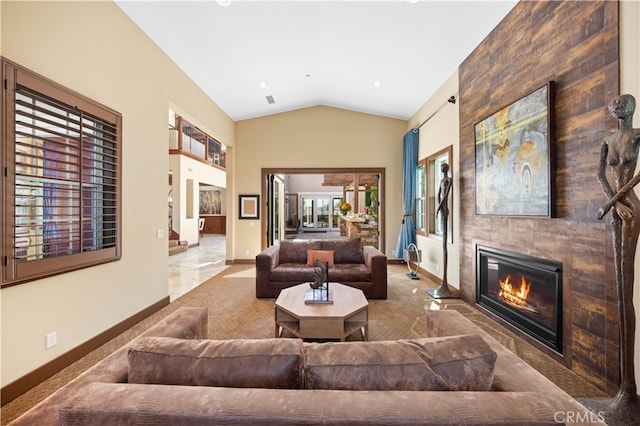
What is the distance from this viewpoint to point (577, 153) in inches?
91.7

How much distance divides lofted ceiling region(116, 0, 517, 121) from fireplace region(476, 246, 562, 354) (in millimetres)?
2668

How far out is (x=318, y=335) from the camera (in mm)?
2525

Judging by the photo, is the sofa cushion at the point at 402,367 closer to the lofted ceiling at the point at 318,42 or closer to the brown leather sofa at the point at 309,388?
the brown leather sofa at the point at 309,388

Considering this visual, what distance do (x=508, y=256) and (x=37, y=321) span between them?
433 cm

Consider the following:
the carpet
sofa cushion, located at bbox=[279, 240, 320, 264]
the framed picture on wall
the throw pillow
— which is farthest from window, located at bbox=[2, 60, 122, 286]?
the framed picture on wall

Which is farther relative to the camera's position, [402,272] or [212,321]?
[402,272]

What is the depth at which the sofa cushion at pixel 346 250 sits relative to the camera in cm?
480

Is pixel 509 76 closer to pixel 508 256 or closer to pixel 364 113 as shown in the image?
pixel 508 256

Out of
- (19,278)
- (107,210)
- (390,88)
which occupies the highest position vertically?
(390,88)

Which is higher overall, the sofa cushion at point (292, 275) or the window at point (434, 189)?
the window at point (434, 189)

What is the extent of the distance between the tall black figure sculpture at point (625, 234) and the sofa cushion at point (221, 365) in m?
2.01

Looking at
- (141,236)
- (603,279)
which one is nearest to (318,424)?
(603,279)

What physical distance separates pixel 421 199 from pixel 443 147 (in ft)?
4.78

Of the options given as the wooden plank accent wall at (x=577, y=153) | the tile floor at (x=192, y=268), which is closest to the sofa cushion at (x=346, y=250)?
the wooden plank accent wall at (x=577, y=153)
